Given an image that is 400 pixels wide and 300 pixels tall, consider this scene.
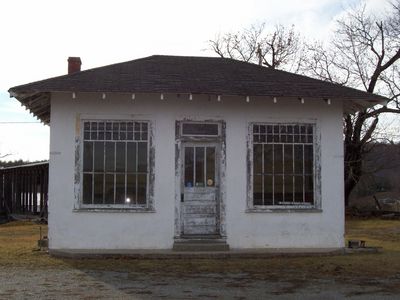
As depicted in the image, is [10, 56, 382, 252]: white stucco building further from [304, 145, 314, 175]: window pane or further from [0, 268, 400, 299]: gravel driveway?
[0, 268, 400, 299]: gravel driveway

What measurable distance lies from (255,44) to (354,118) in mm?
10773

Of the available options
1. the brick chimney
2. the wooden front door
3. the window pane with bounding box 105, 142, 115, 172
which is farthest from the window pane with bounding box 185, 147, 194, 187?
the brick chimney

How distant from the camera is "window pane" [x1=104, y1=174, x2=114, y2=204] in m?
13.1

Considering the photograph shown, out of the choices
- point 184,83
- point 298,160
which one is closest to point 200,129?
point 184,83

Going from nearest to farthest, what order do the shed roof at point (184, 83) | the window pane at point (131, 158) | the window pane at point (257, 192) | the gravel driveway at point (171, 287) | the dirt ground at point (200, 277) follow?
the gravel driveway at point (171, 287)
the dirt ground at point (200, 277)
the shed roof at point (184, 83)
the window pane at point (131, 158)
the window pane at point (257, 192)

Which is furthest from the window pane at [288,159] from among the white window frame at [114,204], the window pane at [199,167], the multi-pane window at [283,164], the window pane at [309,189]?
the white window frame at [114,204]

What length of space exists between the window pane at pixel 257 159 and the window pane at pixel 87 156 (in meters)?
3.61

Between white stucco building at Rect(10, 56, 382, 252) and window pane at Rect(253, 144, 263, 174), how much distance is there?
0.07 feet

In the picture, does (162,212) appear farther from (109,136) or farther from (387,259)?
(387,259)

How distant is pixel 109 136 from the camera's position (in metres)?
A: 13.2

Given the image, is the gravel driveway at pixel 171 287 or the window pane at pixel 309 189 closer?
the gravel driveway at pixel 171 287

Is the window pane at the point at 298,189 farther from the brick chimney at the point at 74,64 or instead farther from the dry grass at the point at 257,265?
the brick chimney at the point at 74,64

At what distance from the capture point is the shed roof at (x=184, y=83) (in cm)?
1265

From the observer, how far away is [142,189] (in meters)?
13.2
